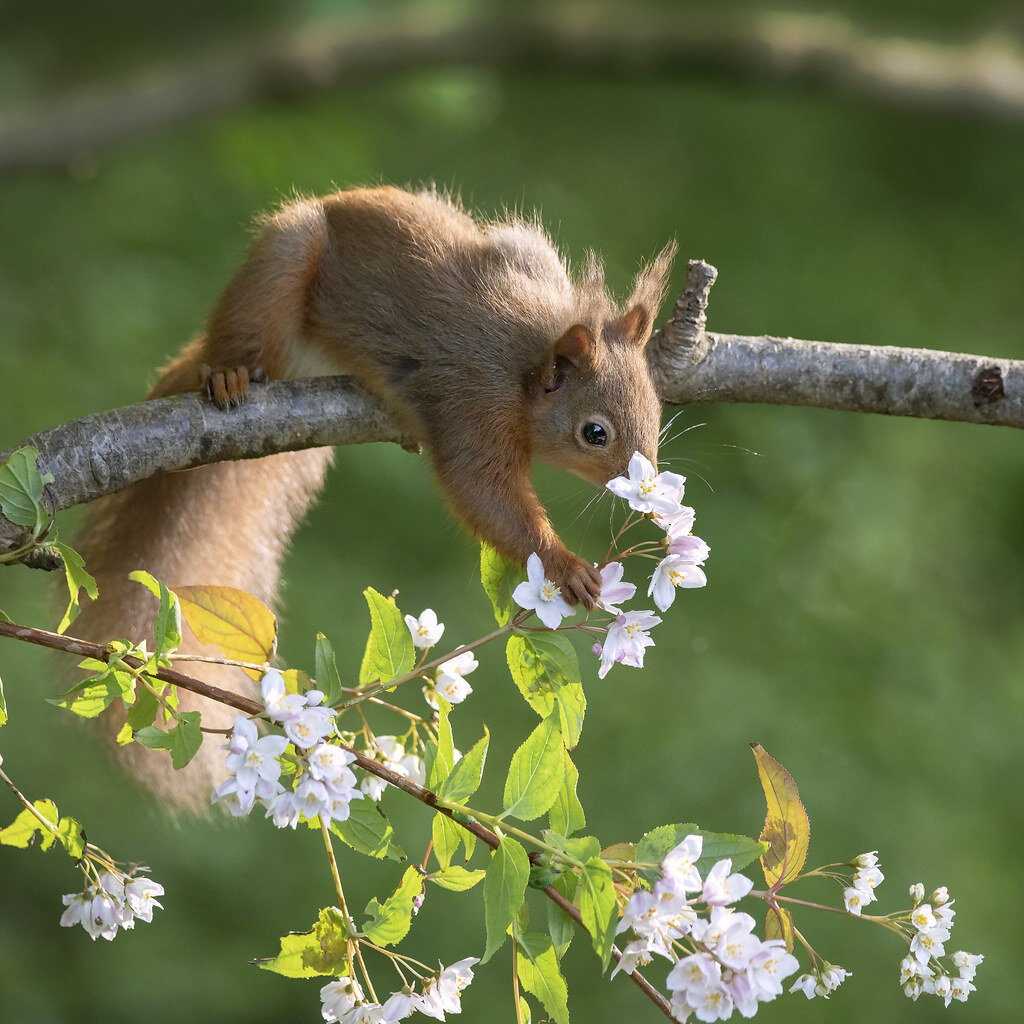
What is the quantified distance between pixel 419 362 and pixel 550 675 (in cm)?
70

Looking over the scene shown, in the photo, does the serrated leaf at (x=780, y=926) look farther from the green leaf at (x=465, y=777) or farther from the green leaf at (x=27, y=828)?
the green leaf at (x=27, y=828)

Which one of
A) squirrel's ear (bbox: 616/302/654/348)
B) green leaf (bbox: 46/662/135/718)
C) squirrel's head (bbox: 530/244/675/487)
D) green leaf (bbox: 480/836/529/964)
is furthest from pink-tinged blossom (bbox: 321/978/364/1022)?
squirrel's ear (bbox: 616/302/654/348)

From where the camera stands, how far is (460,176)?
3650 mm

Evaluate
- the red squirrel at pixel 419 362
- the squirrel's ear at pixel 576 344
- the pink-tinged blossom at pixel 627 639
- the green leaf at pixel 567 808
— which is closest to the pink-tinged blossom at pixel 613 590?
the pink-tinged blossom at pixel 627 639

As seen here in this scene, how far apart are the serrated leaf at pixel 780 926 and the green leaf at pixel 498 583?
0.91 ft

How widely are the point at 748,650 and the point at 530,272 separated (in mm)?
1713

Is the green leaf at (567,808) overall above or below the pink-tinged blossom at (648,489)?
below

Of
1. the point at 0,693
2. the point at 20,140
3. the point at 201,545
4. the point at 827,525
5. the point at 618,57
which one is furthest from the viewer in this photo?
the point at 618,57

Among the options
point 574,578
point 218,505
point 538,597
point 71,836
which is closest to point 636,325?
point 574,578

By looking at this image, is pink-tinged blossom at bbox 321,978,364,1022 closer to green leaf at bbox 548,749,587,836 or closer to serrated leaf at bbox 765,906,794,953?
green leaf at bbox 548,749,587,836

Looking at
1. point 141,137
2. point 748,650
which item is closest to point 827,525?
point 748,650

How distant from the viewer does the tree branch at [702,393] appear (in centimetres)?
116

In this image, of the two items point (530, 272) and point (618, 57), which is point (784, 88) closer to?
point (618, 57)

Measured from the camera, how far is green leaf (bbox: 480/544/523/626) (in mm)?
Result: 905
